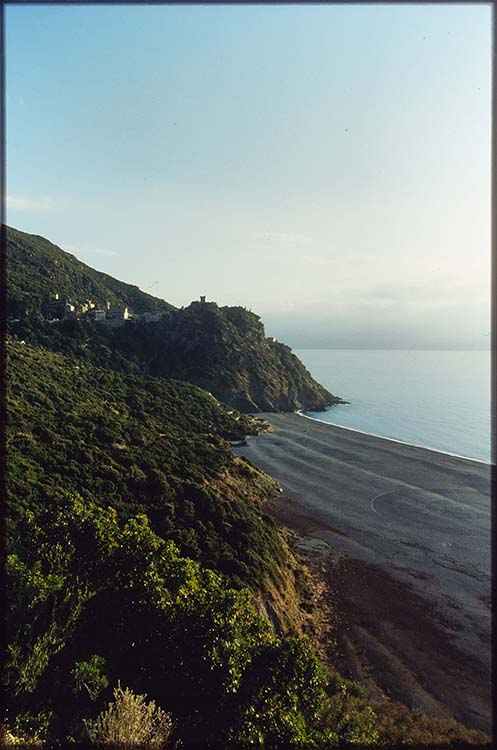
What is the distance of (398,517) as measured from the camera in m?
39.8

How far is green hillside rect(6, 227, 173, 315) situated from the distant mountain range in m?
0.41

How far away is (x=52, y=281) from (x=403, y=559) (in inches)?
4430

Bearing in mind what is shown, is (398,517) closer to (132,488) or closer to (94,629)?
(132,488)

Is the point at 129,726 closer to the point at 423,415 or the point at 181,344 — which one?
the point at 181,344

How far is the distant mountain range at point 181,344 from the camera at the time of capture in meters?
80.6

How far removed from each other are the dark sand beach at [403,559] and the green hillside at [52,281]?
2541 inches

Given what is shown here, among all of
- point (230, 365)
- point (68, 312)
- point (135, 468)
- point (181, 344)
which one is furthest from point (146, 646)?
point (68, 312)

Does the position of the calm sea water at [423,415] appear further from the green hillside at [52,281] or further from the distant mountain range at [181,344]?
the green hillside at [52,281]

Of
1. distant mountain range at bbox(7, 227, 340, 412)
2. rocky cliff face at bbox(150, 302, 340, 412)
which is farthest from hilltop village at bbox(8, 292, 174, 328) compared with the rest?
rocky cliff face at bbox(150, 302, 340, 412)

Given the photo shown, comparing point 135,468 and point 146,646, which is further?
point 135,468

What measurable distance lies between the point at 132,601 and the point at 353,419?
280 ft

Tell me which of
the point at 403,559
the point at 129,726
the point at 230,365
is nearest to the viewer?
the point at 129,726

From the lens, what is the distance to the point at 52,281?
373 ft

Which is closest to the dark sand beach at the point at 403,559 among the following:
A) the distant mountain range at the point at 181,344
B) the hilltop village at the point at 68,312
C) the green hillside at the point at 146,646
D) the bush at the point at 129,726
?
the green hillside at the point at 146,646
